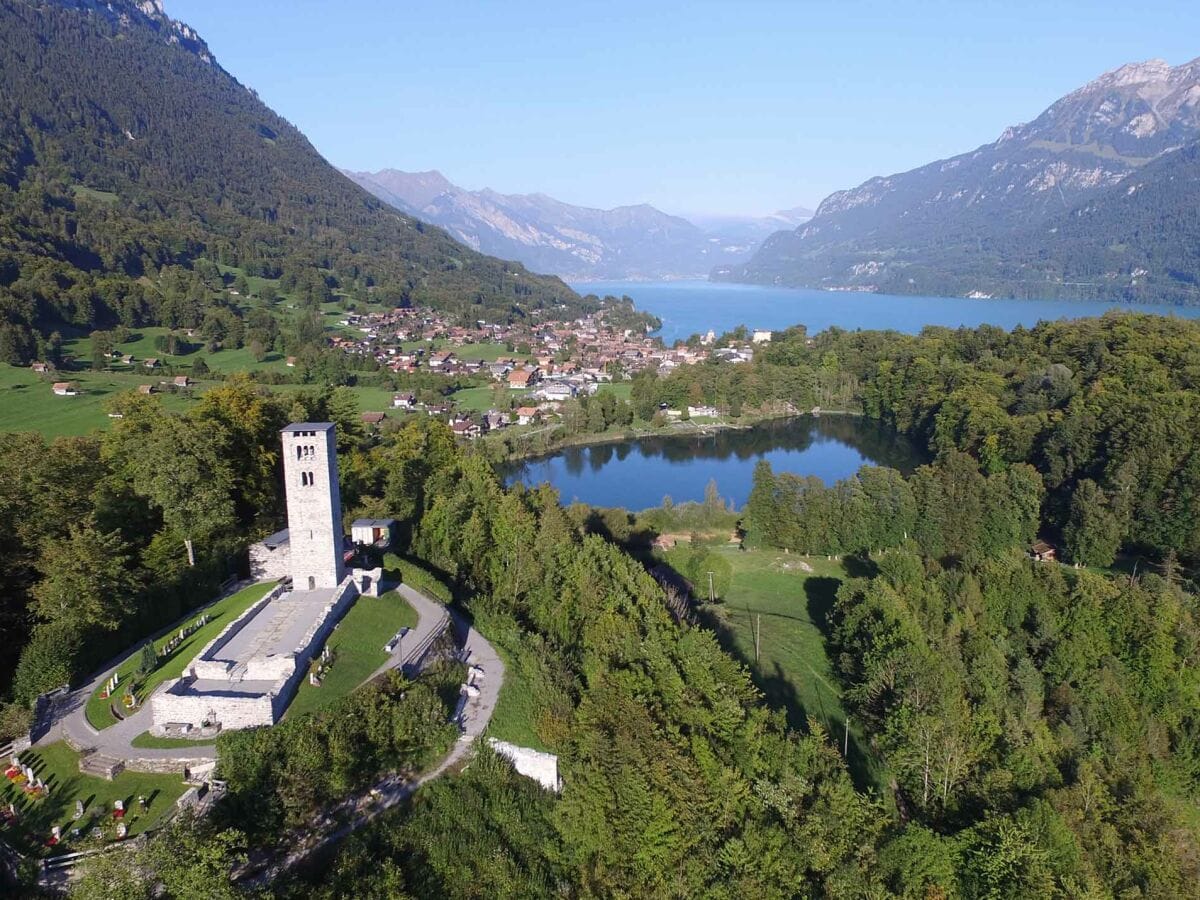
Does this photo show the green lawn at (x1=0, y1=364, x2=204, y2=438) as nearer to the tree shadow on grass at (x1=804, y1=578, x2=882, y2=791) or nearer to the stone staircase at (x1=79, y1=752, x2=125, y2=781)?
the stone staircase at (x1=79, y1=752, x2=125, y2=781)

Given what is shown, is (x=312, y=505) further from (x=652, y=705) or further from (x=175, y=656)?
(x=652, y=705)

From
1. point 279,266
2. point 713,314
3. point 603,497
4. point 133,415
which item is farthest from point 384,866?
point 713,314

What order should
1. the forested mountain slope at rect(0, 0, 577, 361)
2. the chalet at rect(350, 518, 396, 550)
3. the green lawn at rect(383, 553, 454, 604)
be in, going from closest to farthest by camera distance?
the green lawn at rect(383, 553, 454, 604) < the chalet at rect(350, 518, 396, 550) < the forested mountain slope at rect(0, 0, 577, 361)

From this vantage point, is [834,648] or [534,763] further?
[834,648]

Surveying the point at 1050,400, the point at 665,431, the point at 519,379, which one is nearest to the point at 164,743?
the point at 1050,400

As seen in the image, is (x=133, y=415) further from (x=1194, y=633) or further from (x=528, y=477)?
(x=1194, y=633)

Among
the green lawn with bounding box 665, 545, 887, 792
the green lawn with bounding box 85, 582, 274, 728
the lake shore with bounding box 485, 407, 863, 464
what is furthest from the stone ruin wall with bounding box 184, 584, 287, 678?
the lake shore with bounding box 485, 407, 863, 464
